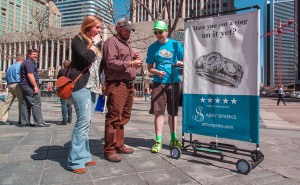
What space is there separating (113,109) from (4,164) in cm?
152

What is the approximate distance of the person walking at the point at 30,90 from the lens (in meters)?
5.96

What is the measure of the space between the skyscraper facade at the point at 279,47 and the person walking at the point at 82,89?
503 feet

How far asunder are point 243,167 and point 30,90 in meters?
5.24

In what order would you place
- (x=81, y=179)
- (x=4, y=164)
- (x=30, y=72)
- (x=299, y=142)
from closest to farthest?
(x=81, y=179)
(x=4, y=164)
(x=299, y=142)
(x=30, y=72)

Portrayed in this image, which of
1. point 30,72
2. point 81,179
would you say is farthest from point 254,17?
point 30,72

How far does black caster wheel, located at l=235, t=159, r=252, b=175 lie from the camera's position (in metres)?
2.80

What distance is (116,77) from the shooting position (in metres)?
3.35

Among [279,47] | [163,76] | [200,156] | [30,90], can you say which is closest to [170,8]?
[30,90]

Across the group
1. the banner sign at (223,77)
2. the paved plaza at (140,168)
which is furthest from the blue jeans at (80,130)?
the banner sign at (223,77)

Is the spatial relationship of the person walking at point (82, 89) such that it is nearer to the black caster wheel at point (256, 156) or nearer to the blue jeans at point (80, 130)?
the blue jeans at point (80, 130)

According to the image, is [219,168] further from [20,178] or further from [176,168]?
[20,178]

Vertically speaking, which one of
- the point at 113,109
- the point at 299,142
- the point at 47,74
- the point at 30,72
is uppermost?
the point at 47,74

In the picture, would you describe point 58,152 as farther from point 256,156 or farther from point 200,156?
point 256,156

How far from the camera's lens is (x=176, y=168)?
3.02m
